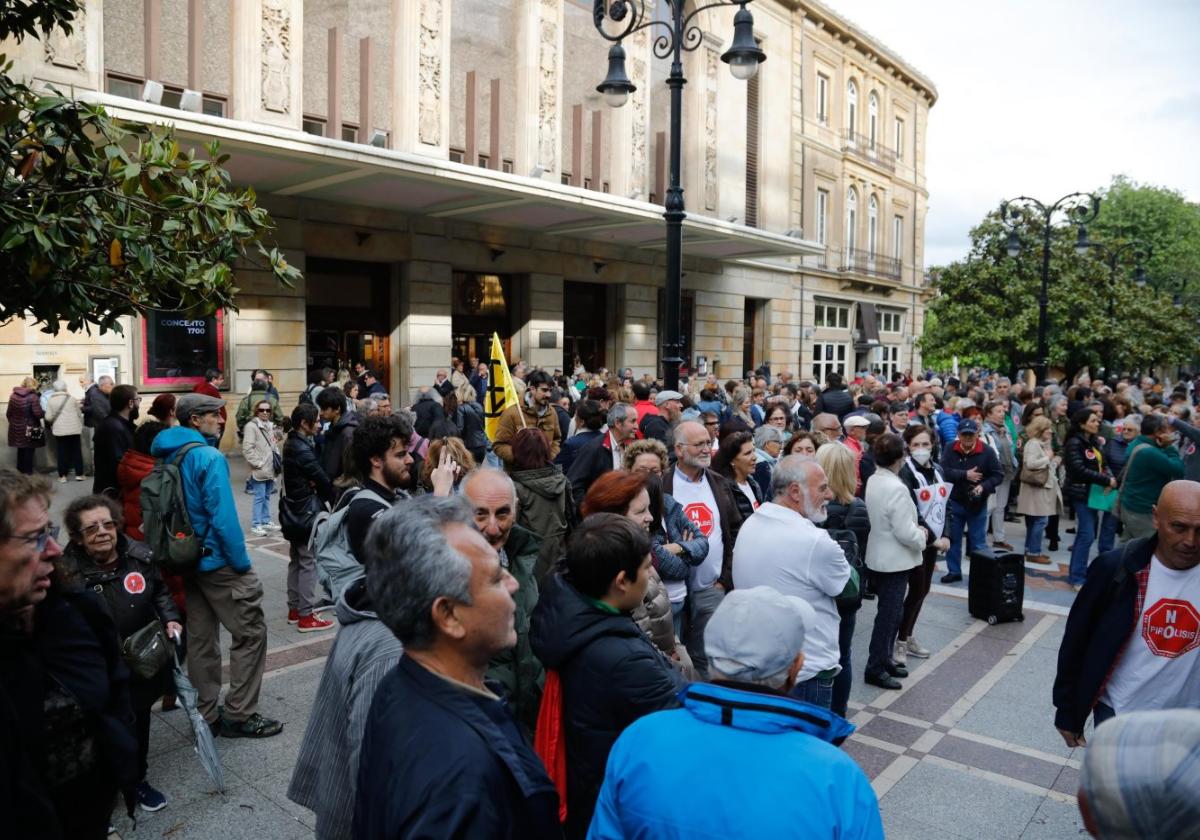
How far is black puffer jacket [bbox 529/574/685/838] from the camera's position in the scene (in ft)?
8.64

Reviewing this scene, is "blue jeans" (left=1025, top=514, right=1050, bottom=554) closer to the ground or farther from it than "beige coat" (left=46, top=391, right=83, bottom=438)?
closer to the ground

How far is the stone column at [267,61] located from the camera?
16.5 meters

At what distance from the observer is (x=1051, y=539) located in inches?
436

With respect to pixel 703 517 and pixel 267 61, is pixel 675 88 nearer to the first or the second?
pixel 703 517

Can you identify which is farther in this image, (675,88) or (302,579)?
(675,88)

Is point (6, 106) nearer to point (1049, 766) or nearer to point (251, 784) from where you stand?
point (251, 784)

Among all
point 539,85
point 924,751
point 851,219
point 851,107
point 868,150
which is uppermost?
point 851,107

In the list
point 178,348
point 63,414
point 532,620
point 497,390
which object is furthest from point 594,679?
point 178,348

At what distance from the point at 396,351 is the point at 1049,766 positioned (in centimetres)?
1819

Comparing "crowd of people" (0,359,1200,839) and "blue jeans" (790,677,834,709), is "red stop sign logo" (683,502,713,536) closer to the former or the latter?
"crowd of people" (0,359,1200,839)

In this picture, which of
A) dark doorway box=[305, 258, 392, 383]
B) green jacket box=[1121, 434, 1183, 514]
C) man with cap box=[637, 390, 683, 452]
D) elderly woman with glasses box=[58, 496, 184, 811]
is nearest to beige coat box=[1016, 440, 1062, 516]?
green jacket box=[1121, 434, 1183, 514]

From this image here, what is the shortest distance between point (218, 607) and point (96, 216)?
233 cm

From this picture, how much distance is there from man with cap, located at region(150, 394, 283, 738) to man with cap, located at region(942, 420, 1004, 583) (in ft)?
23.3

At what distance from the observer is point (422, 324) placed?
822 inches
